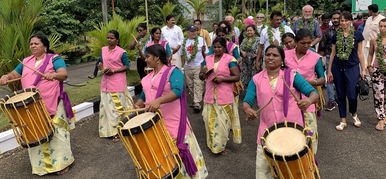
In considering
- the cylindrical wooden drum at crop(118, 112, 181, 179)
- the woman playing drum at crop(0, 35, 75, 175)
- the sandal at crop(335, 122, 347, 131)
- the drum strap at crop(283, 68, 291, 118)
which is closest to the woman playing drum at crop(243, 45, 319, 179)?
the drum strap at crop(283, 68, 291, 118)

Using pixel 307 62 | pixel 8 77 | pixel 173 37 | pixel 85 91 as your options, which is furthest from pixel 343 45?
pixel 85 91

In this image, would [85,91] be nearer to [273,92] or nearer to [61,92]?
[61,92]

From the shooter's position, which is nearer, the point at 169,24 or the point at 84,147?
the point at 84,147

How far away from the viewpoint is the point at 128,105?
589 centimetres

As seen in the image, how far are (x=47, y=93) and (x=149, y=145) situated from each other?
2117mm

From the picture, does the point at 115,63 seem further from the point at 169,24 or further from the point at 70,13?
the point at 70,13

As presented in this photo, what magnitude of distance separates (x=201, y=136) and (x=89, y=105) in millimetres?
2617

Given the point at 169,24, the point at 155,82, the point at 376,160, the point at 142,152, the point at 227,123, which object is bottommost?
the point at 376,160

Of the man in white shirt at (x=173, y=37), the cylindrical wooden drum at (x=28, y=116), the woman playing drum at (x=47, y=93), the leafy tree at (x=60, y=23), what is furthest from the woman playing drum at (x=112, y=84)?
the leafy tree at (x=60, y=23)

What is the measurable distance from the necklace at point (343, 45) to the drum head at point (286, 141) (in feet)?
10.4

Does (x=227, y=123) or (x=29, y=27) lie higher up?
(x=29, y=27)

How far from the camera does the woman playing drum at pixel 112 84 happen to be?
550 centimetres

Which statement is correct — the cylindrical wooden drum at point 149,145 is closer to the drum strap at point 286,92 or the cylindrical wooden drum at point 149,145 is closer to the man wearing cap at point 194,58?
the drum strap at point 286,92

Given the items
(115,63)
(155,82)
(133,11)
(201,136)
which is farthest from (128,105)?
(133,11)
